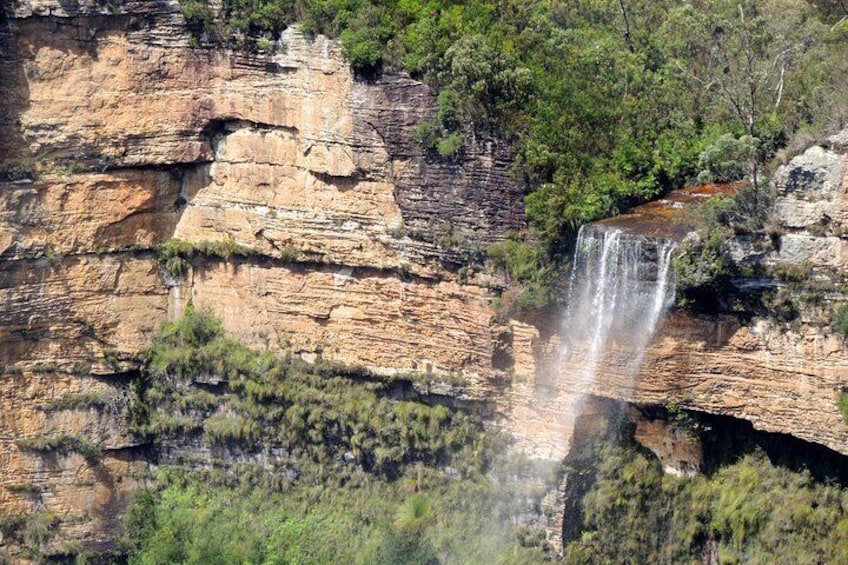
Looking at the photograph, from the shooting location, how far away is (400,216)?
34.1m

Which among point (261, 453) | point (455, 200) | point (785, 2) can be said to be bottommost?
point (261, 453)

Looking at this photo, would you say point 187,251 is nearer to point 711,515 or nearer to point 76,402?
point 76,402

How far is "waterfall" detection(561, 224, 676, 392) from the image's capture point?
101 feet

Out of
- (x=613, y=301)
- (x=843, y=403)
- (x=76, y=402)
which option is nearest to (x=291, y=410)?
(x=76, y=402)

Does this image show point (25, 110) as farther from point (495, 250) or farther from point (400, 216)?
point (495, 250)

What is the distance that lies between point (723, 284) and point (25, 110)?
15.1 m

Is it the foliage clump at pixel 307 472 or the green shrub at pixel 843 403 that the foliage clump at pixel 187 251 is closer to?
the foliage clump at pixel 307 472

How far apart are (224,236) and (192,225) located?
882 millimetres

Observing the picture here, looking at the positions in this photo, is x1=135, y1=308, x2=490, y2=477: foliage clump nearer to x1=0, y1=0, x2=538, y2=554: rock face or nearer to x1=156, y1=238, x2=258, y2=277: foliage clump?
x1=0, y1=0, x2=538, y2=554: rock face

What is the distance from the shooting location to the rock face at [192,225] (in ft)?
110

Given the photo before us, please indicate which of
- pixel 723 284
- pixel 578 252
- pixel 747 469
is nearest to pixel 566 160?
pixel 578 252

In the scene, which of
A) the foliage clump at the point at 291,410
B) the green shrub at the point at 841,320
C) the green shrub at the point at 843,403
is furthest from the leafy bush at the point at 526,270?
the green shrub at the point at 843,403

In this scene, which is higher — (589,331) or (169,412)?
(589,331)

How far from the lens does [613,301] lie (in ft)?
103
